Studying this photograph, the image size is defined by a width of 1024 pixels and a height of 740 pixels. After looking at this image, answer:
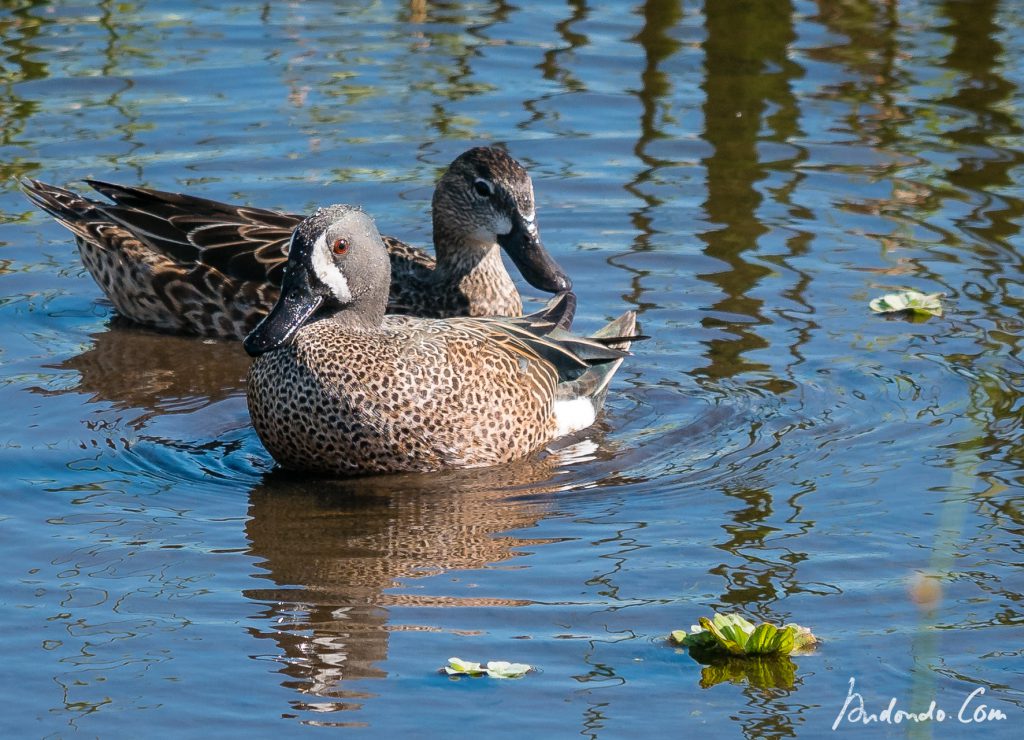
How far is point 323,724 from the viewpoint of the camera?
512 centimetres

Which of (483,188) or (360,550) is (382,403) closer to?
(360,550)

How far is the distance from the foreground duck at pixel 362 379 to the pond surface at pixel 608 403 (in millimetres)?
152

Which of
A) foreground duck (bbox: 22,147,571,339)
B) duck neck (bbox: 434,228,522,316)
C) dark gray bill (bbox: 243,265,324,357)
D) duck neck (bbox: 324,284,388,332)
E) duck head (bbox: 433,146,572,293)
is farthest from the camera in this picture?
duck neck (bbox: 434,228,522,316)

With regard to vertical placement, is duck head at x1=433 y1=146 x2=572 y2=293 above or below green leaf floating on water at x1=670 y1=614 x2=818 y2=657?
above

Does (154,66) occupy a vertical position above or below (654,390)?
above

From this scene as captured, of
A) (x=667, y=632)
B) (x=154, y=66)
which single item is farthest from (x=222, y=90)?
(x=667, y=632)

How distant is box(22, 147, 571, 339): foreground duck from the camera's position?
876 centimetres

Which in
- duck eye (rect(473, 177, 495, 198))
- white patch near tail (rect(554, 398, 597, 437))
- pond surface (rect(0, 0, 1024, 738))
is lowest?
white patch near tail (rect(554, 398, 597, 437))

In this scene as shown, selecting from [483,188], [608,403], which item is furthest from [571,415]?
[483,188]

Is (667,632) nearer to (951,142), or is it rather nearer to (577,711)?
(577,711)

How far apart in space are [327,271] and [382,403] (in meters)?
0.57

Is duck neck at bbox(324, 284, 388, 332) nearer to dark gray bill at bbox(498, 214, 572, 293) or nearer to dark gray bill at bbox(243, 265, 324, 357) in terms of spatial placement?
dark gray bill at bbox(243, 265, 324, 357)

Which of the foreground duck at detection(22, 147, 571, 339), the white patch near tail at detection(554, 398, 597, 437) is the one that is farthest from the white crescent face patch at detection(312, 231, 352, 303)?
the foreground duck at detection(22, 147, 571, 339)

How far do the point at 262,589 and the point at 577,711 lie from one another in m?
1.36
